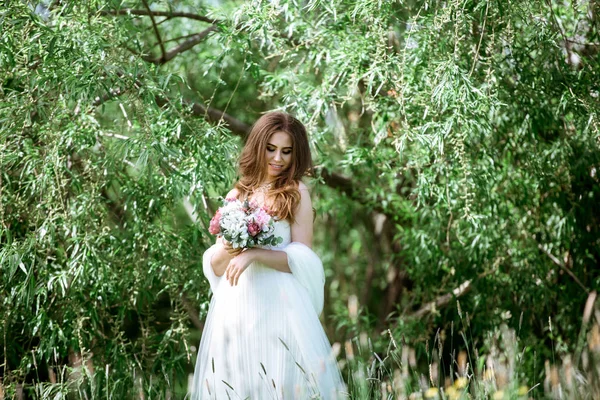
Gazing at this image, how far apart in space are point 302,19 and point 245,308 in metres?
2.39

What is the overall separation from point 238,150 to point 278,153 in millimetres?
Result: 1126

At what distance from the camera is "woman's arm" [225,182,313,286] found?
332 cm

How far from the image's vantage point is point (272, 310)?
3.46 metres

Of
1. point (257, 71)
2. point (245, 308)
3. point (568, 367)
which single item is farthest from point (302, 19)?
point (568, 367)

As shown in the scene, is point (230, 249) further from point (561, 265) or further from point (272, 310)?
point (561, 265)

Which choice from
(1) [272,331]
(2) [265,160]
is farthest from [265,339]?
(2) [265,160]

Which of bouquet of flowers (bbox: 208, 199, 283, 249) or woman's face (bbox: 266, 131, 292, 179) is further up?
woman's face (bbox: 266, 131, 292, 179)

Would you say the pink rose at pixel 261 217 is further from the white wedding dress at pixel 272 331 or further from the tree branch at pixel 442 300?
the tree branch at pixel 442 300

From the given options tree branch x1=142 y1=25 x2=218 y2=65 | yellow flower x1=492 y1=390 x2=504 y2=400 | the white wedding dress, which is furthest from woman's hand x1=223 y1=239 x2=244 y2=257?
tree branch x1=142 y1=25 x2=218 y2=65

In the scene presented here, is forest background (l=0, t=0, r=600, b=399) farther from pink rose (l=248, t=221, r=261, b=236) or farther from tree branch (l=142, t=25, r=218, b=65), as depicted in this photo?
pink rose (l=248, t=221, r=261, b=236)

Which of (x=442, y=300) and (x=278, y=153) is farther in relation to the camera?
(x=442, y=300)

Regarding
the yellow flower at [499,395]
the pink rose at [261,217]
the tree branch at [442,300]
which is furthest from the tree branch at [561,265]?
the yellow flower at [499,395]

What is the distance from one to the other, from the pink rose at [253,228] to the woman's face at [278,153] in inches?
18.2

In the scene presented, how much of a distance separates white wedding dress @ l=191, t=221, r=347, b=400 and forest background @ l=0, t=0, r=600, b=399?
57 cm
